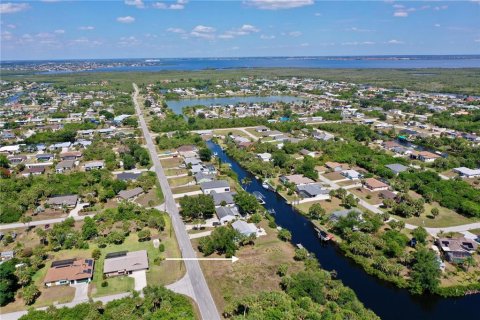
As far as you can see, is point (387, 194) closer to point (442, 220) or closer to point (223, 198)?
point (442, 220)

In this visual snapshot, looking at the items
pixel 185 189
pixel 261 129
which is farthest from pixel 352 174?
pixel 261 129

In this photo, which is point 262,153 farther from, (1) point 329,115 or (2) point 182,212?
(1) point 329,115

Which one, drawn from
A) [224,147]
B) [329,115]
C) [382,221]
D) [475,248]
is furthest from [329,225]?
[329,115]

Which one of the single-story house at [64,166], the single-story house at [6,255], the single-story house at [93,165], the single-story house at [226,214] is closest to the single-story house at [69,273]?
the single-story house at [6,255]

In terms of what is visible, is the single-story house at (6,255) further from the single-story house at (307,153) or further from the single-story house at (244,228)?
the single-story house at (307,153)

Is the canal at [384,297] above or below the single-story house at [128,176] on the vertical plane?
below
